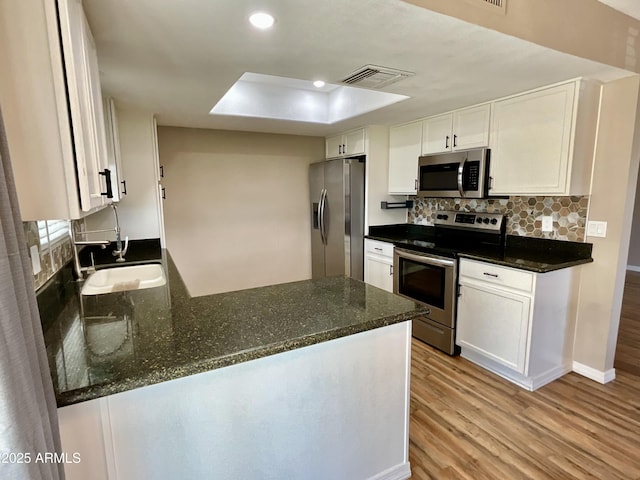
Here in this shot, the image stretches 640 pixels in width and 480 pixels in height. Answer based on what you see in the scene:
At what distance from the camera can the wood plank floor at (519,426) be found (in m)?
1.76

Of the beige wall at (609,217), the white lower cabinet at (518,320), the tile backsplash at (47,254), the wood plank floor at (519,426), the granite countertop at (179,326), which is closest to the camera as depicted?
the granite countertop at (179,326)

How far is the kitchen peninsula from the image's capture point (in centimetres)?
103

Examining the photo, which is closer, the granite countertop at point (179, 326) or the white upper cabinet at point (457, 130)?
the granite countertop at point (179, 326)

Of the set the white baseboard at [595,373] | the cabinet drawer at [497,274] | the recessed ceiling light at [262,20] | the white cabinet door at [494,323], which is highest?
the recessed ceiling light at [262,20]

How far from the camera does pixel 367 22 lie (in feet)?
4.71

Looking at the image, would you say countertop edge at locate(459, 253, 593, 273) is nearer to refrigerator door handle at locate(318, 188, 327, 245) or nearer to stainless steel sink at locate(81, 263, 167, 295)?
refrigerator door handle at locate(318, 188, 327, 245)

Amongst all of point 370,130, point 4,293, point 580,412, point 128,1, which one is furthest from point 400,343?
point 370,130

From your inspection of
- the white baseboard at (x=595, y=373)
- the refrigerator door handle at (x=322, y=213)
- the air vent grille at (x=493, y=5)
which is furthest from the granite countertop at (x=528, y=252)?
the air vent grille at (x=493, y=5)

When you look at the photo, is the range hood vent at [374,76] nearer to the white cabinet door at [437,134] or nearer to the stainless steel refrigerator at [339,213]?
the white cabinet door at [437,134]

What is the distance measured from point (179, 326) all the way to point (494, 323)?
2277 mm

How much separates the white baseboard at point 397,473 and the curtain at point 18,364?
135 cm

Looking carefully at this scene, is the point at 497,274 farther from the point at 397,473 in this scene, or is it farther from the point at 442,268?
the point at 397,473

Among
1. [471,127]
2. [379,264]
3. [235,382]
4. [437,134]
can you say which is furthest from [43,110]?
[379,264]

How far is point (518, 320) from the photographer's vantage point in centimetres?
240
